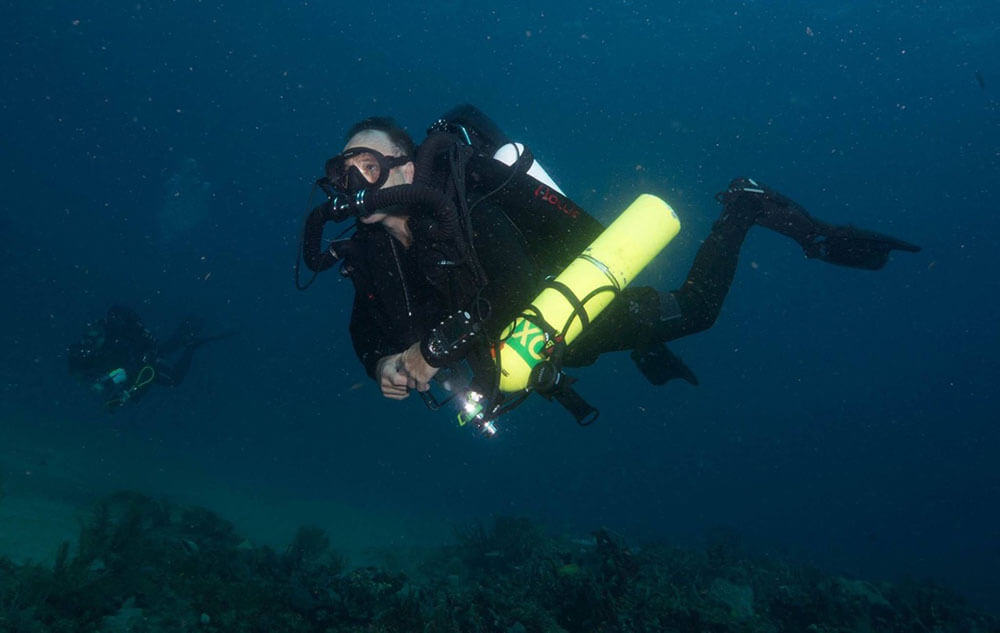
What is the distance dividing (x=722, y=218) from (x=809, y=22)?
1726 inches

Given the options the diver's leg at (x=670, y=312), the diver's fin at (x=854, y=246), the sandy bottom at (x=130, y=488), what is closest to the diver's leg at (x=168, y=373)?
the sandy bottom at (x=130, y=488)

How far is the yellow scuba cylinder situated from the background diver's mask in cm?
146

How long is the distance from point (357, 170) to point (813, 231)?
4.11 meters

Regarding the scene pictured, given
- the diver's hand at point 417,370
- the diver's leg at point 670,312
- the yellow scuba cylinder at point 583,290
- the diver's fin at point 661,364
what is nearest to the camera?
the yellow scuba cylinder at point 583,290

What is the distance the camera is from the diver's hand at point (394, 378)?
3.23m

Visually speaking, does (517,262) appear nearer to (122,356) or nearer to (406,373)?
(406,373)

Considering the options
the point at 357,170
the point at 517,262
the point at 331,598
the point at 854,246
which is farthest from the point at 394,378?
the point at 854,246

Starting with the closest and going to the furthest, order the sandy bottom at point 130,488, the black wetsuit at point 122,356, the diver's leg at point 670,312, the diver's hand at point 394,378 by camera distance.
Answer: the diver's hand at point 394,378 → the diver's leg at point 670,312 → the sandy bottom at point 130,488 → the black wetsuit at point 122,356

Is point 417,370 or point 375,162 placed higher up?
point 375,162

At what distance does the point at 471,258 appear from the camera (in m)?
3.23

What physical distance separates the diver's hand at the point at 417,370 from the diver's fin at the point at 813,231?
3332 millimetres

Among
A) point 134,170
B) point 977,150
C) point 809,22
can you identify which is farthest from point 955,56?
point 134,170

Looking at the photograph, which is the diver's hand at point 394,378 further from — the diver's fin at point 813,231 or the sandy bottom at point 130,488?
the sandy bottom at point 130,488

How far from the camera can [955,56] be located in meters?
39.4
